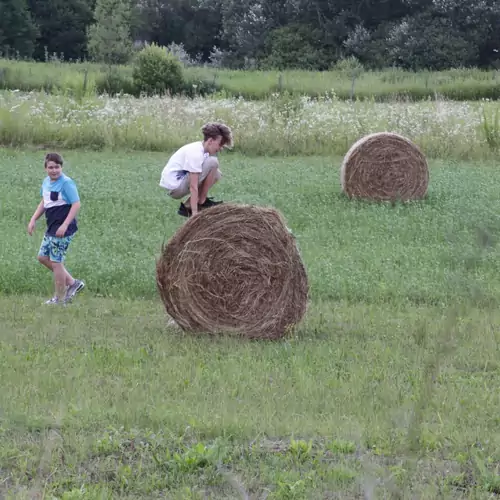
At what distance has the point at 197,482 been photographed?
539 cm

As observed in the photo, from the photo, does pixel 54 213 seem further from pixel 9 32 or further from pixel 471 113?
pixel 9 32

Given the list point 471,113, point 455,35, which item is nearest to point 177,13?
point 455,35

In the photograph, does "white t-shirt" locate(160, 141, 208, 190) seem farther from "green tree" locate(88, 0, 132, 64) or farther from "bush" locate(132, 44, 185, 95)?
"green tree" locate(88, 0, 132, 64)

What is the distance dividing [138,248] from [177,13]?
2450 inches

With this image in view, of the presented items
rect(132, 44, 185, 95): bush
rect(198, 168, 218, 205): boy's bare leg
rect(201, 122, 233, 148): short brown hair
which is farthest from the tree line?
rect(201, 122, 233, 148): short brown hair

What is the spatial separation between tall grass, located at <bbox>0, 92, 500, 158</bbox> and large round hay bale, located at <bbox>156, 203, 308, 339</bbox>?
58.9ft

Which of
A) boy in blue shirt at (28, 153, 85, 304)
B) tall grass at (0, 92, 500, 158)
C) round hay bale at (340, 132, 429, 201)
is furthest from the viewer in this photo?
tall grass at (0, 92, 500, 158)

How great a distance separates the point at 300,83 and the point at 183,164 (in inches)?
1369

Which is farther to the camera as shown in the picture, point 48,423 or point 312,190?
point 312,190

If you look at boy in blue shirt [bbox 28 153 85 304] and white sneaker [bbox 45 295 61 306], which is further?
boy in blue shirt [bbox 28 153 85 304]

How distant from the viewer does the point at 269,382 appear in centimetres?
758

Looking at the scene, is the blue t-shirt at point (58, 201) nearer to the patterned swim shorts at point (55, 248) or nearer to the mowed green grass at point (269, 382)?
the patterned swim shorts at point (55, 248)

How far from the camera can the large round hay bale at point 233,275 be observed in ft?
31.0

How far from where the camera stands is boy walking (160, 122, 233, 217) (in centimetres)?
1101
